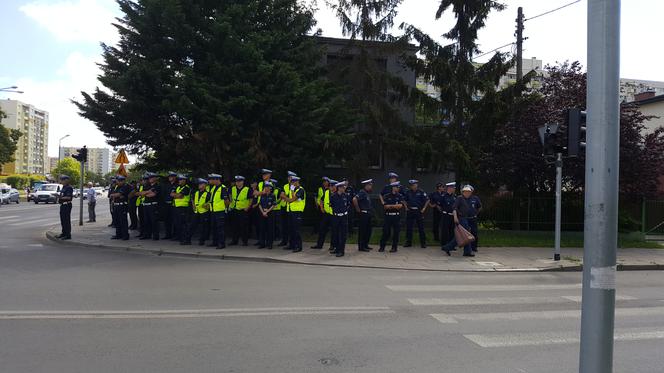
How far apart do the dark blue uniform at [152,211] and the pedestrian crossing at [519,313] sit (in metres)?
8.84

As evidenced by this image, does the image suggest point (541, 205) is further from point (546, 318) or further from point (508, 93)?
point (546, 318)

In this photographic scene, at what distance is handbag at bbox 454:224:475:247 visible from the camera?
1295 centimetres

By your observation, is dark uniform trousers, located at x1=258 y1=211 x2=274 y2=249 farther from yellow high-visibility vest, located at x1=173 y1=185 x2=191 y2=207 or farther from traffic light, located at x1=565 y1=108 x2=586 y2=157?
traffic light, located at x1=565 y1=108 x2=586 y2=157

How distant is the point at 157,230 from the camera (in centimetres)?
1504

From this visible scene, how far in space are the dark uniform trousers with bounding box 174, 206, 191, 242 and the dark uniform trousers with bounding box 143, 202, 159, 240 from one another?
3.01ft

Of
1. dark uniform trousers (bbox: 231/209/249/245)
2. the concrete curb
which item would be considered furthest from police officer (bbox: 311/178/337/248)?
dark uniform trousers (bbox: 231/209/249/245)

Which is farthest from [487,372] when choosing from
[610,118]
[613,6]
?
[613,6]

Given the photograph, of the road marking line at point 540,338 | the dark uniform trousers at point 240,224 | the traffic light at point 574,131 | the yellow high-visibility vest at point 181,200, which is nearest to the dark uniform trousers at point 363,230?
the dark uniform trousers at point 240,224

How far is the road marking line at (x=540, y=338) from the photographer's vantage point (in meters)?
5.66

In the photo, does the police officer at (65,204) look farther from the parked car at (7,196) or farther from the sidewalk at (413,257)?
the parked car at (7,196)

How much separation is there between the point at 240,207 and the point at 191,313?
7219 millimetres

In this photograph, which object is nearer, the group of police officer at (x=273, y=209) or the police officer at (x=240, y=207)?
the group of police officer at (x=273, y=209)

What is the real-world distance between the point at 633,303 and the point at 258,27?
12.8m

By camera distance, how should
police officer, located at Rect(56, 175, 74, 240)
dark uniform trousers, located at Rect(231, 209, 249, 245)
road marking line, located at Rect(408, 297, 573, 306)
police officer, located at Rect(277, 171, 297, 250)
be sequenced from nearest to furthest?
road marking line, located at Rect(408, 297, 573, 306) < police officer, located at Rect(277, 171, 297, 250) < dark uniform trousers, located at Rect(231, 209, 249, 245) < police officer, located at Rect(56, 175, 74, 240)
